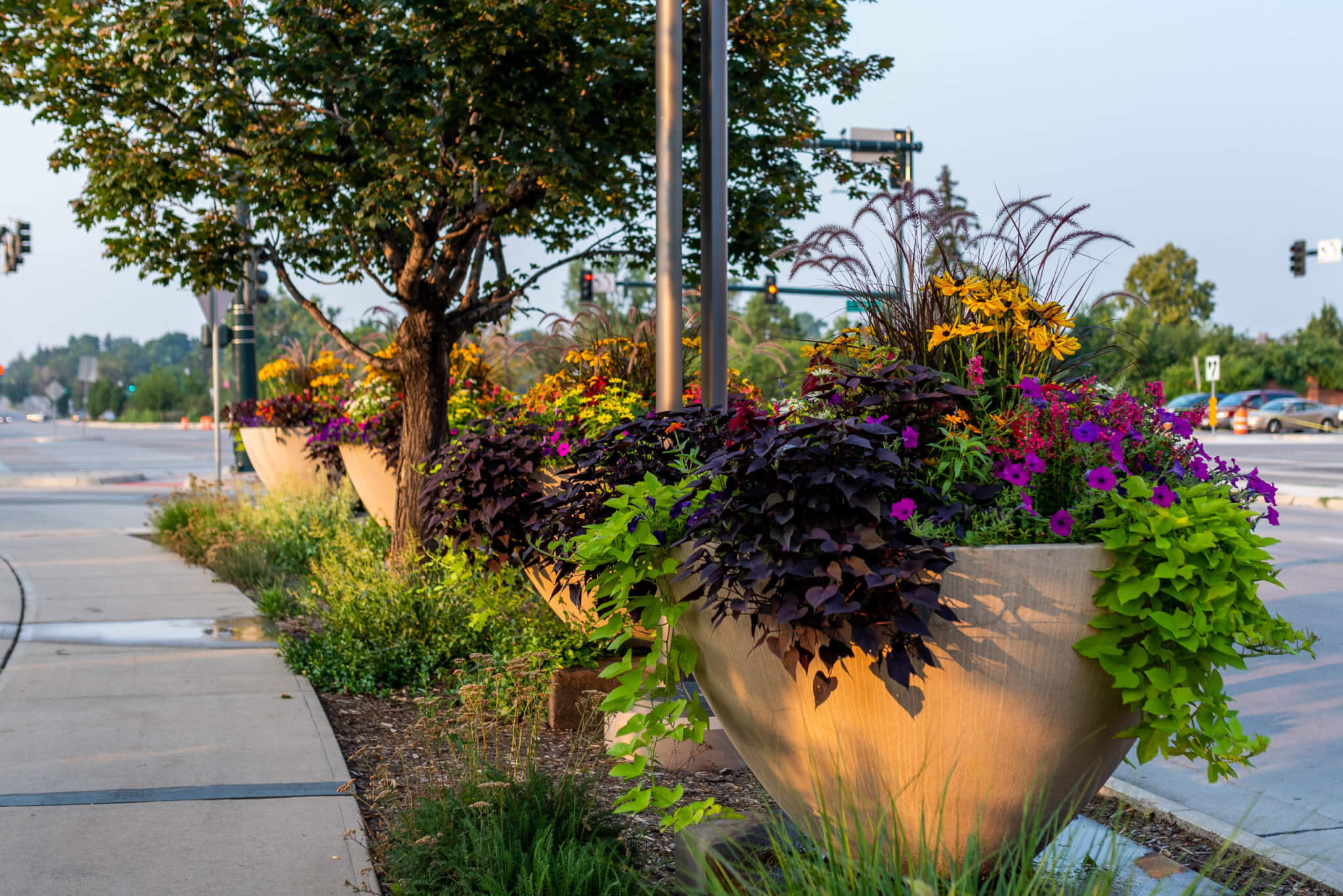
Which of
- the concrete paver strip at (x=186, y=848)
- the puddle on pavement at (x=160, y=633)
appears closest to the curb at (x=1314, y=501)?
the puddle on pavement at (x=160, y=633)

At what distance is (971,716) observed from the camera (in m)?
2.64

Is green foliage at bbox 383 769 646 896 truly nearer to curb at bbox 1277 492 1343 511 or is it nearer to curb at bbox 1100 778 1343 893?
curb at bbox 1100 778 1343 893

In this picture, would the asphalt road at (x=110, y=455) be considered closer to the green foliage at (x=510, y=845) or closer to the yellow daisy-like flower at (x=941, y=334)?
the green foliage at (x=510, y=845)

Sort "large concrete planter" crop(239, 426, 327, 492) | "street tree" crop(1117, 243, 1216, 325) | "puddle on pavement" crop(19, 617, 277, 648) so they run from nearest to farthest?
"puddle on pavement" crop(19, 617, 277, 648) → "large concrete planter" crop(239, 426, 327, 492) → "street tree" crop(1117, 243, 1216, 325)

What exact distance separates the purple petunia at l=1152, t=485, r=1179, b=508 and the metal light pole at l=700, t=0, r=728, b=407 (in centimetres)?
243

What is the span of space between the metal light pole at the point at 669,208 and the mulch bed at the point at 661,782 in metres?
1.61

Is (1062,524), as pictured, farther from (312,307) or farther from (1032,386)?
(312,307)

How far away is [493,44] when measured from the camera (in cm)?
630

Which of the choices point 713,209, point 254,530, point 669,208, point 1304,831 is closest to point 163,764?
point 669,208

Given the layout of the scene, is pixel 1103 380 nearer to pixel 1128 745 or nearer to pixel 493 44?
pixel 1128 745

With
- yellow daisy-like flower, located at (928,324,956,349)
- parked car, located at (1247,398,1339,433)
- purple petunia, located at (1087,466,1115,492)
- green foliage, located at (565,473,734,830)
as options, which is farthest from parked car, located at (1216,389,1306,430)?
green foliage, located at (565,473,734,830)

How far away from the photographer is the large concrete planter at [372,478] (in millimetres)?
10117

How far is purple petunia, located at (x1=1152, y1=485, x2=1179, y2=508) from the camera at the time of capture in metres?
2.64

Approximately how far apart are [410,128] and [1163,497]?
564 cm
